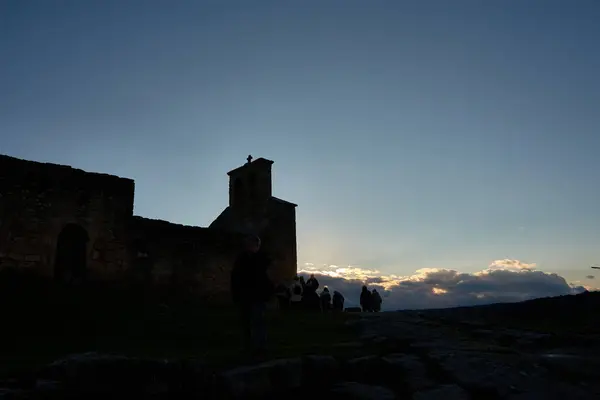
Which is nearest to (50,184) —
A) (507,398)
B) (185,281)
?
(185,281)

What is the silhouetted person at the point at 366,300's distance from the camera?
23031 millimetres

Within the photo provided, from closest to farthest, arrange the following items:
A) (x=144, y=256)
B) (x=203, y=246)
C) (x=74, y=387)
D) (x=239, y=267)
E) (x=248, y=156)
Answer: (x=74, y=387) < (x=239, y=267) < (x=144, y=256) < (x=203, y=246) < (x=248, y=156)

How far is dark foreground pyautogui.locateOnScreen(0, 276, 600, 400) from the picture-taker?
210 inches

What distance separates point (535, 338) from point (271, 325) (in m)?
6.15

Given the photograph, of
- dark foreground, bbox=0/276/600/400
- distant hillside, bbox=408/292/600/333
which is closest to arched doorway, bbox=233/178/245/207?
dark foreground, bbox=0/276/600/400

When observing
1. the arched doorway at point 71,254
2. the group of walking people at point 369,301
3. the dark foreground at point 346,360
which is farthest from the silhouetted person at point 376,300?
the arched doorway at point 71,254

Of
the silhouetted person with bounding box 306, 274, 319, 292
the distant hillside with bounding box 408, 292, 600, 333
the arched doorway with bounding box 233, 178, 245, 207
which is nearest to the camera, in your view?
the distant hillside with bounding box 408, 292, 600, 333

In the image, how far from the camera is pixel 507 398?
18.5 ft

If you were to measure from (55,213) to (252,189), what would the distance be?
1472 cm

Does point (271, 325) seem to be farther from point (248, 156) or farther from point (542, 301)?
point (248, 156)

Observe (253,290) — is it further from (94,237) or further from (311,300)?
(311,300)

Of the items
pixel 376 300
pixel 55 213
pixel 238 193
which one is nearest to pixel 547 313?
pixel 376 300

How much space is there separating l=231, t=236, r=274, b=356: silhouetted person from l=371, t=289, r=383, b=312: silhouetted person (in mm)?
16489

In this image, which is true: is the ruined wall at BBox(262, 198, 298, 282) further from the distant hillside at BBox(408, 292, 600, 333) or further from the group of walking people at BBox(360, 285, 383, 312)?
the distant hillside at BBox(408, 292, 600, 333)
